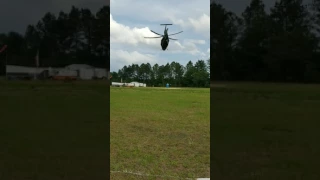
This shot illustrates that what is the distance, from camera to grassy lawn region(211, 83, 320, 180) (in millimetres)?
2139

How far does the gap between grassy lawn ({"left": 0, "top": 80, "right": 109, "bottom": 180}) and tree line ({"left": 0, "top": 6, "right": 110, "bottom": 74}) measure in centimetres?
16

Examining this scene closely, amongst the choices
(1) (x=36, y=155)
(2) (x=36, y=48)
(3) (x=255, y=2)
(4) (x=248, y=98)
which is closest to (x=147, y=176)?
(1) (x=36, y=155)

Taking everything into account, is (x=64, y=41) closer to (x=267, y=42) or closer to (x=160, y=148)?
(x=267, y=42)

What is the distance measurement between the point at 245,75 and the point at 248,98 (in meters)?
0.22

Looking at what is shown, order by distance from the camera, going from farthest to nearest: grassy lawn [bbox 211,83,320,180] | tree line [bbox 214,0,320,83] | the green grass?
the green grass, grassy lawn [bbox 211,83,320,180], tree line [bbox 214,0,320,83]

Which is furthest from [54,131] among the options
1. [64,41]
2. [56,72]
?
[64,41]

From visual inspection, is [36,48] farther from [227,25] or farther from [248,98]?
[248,98]

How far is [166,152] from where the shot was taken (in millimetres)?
3812

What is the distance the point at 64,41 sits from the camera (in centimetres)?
233

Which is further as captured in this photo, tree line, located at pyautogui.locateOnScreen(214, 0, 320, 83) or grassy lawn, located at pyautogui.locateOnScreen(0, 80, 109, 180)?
grassy lawn, located at pyautogui.locateOnScreen(0, 80, 109, 180)

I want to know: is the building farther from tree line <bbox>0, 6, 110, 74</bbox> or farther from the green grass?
the green grass

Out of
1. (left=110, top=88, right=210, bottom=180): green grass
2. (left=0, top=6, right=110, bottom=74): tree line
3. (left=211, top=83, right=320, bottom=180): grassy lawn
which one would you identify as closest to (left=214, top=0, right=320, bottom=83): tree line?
(left=211, top=83, right=320, bottom=180): grassy lawn

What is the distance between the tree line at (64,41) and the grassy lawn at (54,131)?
156mm

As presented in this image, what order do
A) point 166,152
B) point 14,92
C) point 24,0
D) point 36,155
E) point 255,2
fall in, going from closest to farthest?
point 255,2 → point 24,0 → point 14,92 → point 36,155 → point 166,152
